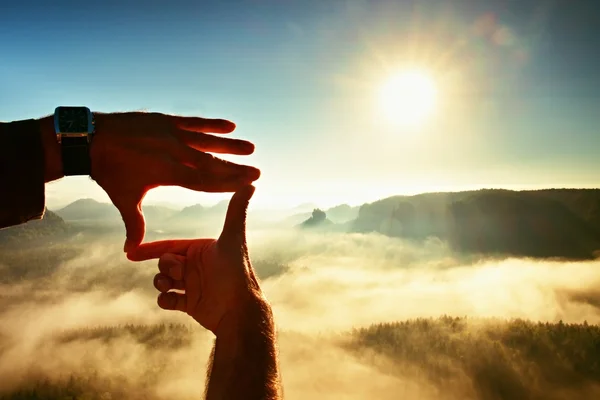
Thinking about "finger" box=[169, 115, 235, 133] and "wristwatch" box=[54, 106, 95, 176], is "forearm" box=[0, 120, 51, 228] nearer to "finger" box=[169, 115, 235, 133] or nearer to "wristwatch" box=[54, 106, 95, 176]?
"wristwatch" box=[54, 106, 95, 176]

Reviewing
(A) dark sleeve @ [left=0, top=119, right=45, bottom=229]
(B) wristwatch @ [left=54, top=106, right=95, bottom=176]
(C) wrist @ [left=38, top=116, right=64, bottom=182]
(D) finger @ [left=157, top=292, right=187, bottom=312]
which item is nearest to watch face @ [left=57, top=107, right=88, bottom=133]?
(B) wristwatch @ [left=54, top=106, right=95, bottom=176]

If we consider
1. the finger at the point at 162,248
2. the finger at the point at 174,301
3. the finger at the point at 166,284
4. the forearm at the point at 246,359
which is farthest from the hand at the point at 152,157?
the forearm at the point at 246,359

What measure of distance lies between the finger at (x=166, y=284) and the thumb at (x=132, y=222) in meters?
0.52

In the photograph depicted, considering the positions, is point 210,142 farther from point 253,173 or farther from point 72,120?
point 72,120

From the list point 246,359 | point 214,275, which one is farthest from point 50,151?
point 246,359

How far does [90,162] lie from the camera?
3.96 metres

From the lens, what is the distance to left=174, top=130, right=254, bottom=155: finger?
4.19 m

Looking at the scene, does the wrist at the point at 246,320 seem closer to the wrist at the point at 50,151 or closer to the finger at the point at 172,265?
the finger at the point at 172,265

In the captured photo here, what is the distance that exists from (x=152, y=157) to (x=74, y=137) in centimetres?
81

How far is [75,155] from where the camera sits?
3.85m

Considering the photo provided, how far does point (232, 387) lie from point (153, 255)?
2.21 metres

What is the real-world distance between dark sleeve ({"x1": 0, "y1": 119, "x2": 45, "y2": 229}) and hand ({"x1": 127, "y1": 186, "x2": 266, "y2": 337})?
4.20 ft

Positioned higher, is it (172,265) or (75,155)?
(75,155)

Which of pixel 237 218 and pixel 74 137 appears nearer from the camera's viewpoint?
pixel 74 137
